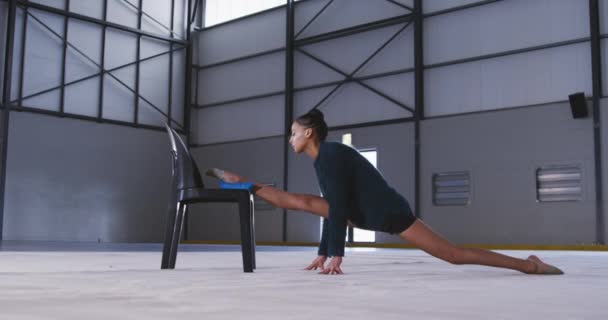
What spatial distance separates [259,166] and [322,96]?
9.90ft

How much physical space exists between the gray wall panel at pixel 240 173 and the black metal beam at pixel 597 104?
869 centimetres

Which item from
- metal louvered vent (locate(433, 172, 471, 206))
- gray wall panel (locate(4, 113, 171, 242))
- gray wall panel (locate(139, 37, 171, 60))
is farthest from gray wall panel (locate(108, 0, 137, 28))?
metal louvered vent (locate(433, 172, 471, 206))

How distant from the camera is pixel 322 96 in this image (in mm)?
18656

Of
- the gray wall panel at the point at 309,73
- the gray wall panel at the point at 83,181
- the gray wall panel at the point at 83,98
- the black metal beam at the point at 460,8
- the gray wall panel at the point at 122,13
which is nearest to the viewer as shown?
A: the black metal beam at the point at 460,8

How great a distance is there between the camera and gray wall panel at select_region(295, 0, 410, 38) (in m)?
17.6

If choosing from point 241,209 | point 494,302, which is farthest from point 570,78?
point 494,302

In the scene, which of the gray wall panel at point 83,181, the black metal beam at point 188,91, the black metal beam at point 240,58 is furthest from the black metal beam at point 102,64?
the black metal beam at point 240,58

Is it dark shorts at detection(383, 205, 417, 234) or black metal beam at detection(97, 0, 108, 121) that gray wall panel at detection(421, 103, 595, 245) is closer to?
black metal beam at detection(97, 0, 108, 121)

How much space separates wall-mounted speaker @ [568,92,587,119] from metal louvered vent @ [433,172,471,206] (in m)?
2.81

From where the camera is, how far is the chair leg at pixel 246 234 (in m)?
3.97

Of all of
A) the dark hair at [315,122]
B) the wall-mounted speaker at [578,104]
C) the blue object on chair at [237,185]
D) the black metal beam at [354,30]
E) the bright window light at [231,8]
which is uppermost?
the bright window light at [231,8]

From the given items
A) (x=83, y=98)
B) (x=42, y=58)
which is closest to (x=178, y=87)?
→ (x=83, y=98)

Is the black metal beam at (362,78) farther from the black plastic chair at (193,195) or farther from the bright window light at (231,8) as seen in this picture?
the black plastic chair at (193,195)

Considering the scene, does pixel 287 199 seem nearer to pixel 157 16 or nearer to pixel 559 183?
pixel 559 183
